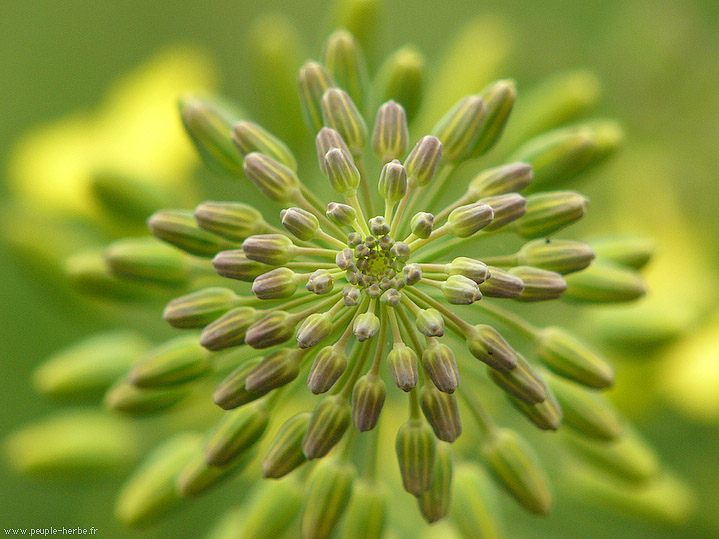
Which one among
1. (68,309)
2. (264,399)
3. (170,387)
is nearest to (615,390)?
(264,399)

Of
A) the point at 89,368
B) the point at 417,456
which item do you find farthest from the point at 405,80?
the point at 89,368

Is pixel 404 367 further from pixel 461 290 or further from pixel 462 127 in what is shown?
pixel 462 127

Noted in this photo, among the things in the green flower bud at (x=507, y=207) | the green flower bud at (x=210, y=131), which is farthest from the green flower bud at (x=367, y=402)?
the green flower bud at (x=210, y=131)

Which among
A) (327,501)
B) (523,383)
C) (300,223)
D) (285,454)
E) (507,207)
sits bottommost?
(327,501)

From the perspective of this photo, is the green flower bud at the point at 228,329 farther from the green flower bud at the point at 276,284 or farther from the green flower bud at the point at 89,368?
the green flower bud at the point at 89,368

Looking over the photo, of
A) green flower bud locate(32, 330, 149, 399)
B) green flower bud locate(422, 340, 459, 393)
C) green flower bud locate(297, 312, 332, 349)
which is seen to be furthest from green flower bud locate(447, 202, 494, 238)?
green flower bud locate(32, 330, 149, 399)

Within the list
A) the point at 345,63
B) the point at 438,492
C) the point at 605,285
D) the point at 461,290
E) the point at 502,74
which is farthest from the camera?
the point at 502,74

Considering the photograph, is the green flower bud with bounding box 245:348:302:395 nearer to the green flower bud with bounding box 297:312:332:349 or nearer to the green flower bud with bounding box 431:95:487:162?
the green flower bud with bounding box 297:312:332:349
